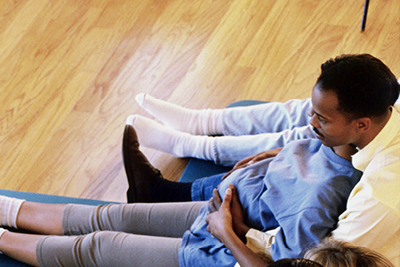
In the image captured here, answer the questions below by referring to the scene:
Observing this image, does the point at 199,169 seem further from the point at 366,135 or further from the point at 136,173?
the point at 366,135

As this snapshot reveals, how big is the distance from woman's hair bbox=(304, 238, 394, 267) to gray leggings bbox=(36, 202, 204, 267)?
0.55 meters

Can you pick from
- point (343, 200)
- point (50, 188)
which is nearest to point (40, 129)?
point (50, 188)

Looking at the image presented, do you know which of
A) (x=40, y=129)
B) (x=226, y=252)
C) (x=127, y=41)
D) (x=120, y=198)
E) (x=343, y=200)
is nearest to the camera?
(x=343, y=200)

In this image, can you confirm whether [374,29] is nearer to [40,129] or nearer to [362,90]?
[362,90]

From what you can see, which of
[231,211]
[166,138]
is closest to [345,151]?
[231,211]

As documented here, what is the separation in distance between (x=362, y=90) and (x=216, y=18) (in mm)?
1861

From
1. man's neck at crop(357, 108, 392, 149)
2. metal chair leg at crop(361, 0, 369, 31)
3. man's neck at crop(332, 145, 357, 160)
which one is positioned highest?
metal chair leg at crop(361, 0, 369, 31)

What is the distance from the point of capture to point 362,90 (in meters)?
1.05

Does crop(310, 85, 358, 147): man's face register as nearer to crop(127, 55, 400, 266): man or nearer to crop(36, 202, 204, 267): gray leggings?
crop(127, 55, 400, 266): man

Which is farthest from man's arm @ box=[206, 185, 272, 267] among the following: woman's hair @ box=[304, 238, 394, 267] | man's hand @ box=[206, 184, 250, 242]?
woman's hair @ box=[304, 238, 394, 267]

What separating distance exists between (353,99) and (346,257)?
Result: 405mm

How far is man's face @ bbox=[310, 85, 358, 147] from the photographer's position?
108 cm

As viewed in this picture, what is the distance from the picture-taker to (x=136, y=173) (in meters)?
1.74

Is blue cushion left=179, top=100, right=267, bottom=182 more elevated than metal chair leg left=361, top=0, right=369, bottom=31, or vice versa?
metal chair leg left=361, top=0, right=369, bottom=31
